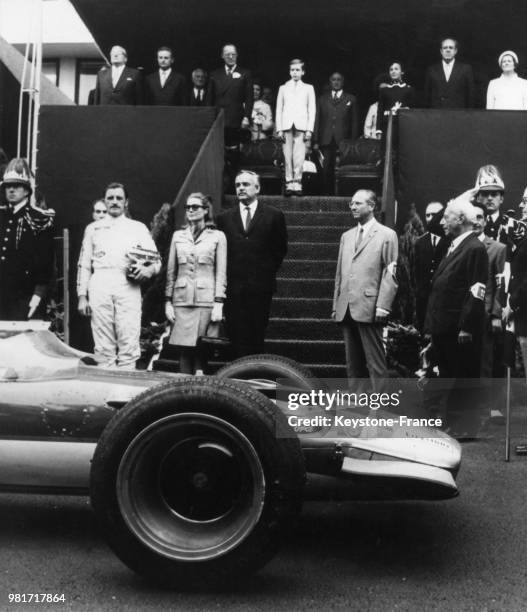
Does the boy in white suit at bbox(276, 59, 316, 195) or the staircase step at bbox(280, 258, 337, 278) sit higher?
the boy in white suit at bbox(276, 59, 316, 195)

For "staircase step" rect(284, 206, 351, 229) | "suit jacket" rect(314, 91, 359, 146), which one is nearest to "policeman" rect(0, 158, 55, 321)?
"staircase step" rect(284, 206, 351, 229)

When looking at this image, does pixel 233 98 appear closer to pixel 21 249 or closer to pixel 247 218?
pixel 247 218

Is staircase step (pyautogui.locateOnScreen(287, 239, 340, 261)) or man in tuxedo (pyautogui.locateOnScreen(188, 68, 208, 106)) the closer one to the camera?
staircase step (pyautogui.locateOnScreen(287, 239, 340, 261))

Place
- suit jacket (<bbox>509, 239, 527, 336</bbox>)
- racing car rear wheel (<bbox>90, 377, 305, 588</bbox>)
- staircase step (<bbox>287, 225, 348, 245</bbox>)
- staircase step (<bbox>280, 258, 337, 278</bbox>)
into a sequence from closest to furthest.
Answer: racing car rear wheel (<bbox>90, 377, 305, 588</bbox>), suit jacket (<bbox>509, 239, 527, 336</bbox>), staircase step (<bbox>280, 258, 337, 278</bbox>), staircase step (<bbox>287, 225, 348, 245</bbox>)

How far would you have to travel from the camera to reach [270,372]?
5805 millimetres

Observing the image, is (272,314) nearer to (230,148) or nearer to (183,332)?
(183,332)

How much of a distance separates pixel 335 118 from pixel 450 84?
2031 mm

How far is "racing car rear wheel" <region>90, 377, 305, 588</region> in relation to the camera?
3.86m

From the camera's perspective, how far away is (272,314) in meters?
10.0

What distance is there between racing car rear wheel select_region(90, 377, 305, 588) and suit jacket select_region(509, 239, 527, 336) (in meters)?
3.65

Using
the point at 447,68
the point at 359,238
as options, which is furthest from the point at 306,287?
the point at 447,68

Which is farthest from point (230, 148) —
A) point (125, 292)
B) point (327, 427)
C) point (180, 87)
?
point (327, 427)

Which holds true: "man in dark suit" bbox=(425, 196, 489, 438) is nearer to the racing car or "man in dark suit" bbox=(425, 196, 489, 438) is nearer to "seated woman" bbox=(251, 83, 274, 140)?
the racing car

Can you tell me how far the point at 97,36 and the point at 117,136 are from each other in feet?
21.2
